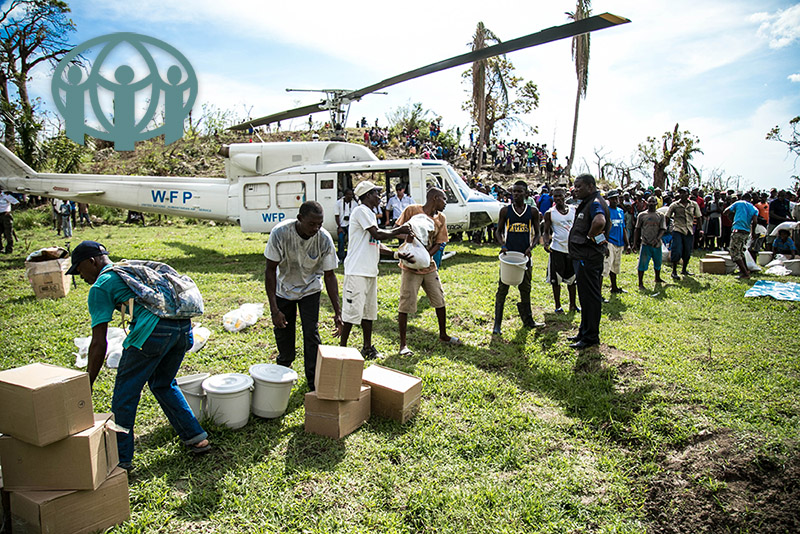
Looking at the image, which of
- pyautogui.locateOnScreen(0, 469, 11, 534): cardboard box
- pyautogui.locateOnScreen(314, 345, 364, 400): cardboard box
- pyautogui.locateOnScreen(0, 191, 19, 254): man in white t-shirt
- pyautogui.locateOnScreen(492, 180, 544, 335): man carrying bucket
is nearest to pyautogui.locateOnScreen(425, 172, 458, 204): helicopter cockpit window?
pyautogui.locateOnScreen(492, 180, 544, 335): man carrying bucket

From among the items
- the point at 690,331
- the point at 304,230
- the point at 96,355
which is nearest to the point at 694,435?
the point at 690,331

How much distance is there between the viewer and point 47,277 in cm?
762

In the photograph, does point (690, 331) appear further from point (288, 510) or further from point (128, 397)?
point (128, 397)

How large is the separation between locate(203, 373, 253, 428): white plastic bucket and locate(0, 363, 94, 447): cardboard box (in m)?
1.16

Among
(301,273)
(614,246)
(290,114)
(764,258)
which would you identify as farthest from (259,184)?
(764,258)

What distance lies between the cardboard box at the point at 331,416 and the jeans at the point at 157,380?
814 mm

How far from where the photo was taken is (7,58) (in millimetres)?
20969

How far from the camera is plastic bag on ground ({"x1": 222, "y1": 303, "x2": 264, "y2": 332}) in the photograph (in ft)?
20.4

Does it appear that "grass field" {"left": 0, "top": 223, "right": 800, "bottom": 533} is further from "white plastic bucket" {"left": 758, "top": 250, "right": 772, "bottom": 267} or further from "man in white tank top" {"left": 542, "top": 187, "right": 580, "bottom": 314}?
"white plastic bucket" {"left": 758, "top": 250, "right": 772, "bottom": 267}

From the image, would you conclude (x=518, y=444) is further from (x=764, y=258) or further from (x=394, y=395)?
(x=764, y=258)

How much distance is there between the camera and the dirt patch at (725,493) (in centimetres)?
275

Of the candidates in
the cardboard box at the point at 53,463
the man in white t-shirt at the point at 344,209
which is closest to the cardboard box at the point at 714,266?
the man in white t-shirt at the point at 344,209

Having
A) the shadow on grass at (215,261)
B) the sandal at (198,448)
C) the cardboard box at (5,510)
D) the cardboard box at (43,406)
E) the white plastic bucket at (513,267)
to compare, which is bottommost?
the sandal at (198,448)

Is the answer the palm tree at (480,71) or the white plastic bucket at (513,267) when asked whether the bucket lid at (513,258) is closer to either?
the white plastic bucket at (513,267)
